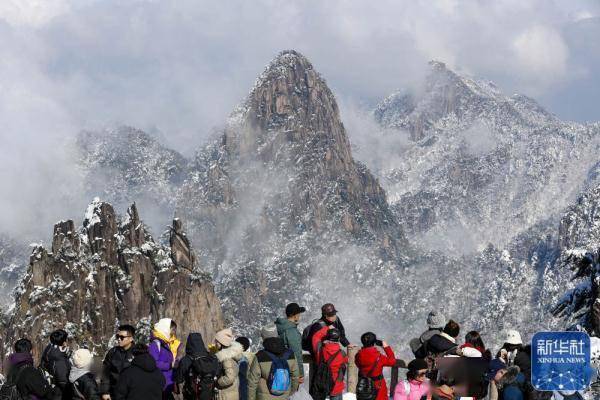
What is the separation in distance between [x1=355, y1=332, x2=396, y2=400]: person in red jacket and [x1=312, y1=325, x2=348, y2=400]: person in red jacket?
624 millimetres

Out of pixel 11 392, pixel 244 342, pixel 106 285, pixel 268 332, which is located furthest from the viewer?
pixel 106 285

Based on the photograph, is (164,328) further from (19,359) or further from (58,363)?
(19,359)

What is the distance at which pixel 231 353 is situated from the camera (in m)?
16.4

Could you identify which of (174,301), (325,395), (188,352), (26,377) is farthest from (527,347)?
(174,301)

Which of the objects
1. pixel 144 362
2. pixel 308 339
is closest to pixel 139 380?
pixel 144 362

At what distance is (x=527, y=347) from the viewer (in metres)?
15.9

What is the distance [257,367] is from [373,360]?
2529mm

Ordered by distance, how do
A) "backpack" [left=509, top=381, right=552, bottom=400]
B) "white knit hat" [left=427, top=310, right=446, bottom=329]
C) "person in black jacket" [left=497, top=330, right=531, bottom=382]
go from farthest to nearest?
1. "white knit hat" [left=427, top=310, right=446, bottom=329]
2. "person in black jacket" [left=497, top=330, right=531, bottom=382]
3. "backpack" [left=509, top=381, right=552, bottom=400]

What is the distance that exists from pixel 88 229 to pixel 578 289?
13261 cm

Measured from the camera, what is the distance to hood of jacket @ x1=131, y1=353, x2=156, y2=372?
46.8 ft

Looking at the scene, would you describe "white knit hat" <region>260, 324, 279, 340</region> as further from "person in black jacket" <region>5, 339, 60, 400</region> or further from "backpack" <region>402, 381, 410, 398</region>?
"person in black jacket" <region>5, 339, 60, 400</region>

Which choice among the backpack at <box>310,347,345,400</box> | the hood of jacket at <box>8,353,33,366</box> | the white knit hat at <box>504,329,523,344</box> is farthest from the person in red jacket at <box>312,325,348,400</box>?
the hood of jacket at <box>8,353,33,366</box>

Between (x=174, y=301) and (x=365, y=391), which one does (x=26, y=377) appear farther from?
(x=174, y=301)

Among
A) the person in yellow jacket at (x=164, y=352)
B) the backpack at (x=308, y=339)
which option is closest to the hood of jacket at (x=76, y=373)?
the person in yellow jacket at (x=164, y=352)
